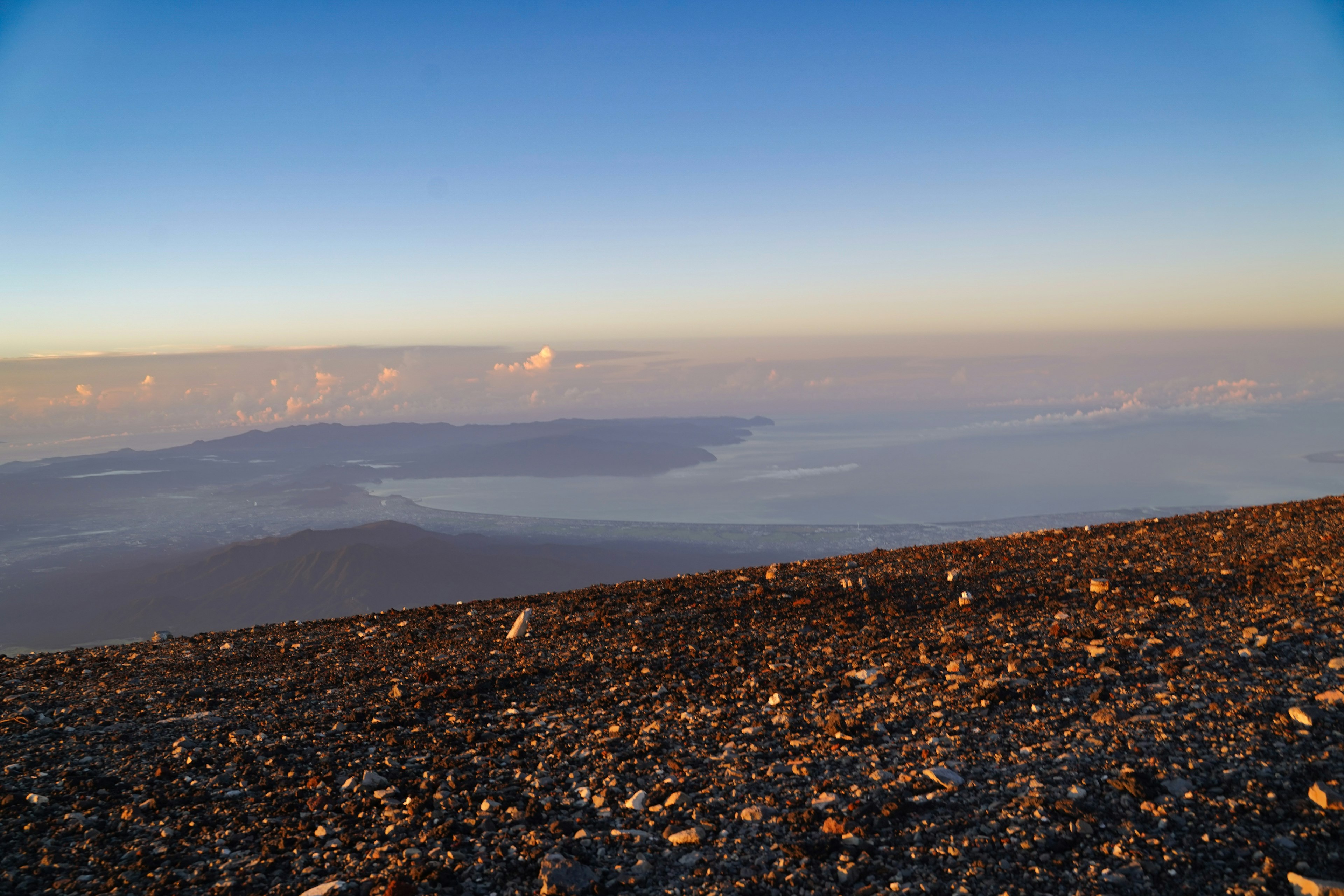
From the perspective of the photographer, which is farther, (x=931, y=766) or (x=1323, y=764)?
(x=931, y=766)

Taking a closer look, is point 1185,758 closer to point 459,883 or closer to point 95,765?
point 459,883

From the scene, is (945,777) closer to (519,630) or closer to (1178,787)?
(1178,787)

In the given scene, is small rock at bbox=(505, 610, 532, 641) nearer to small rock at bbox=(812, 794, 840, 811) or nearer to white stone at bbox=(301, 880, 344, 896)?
white stone at bbox=(301, 880, 344, 896)

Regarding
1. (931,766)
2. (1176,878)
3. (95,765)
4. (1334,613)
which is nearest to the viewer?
(1176,878)

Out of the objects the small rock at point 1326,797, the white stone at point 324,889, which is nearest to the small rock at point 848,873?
the small rock at point 1326,797

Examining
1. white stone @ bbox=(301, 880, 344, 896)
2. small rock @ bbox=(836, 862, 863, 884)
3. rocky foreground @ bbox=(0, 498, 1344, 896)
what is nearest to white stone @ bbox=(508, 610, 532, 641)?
rocky foreground @ bbox=(0, 498, 1344, 896)

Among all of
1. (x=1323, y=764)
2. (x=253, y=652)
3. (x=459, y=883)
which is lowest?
(x=253, y=652)

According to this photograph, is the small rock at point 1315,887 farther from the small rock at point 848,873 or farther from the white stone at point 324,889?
the white stone at point 324,889

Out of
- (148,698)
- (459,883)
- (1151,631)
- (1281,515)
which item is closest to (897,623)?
(1151,631)
